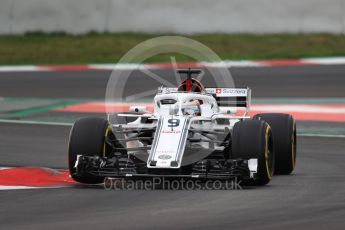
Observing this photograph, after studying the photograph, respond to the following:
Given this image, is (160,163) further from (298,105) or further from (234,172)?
(298,105)

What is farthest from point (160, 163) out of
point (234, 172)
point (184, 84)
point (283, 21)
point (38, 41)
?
point (38, 41)

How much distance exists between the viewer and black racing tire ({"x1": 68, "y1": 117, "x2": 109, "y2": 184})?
11781 mm

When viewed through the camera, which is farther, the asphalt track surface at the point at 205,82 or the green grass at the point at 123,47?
the green grass at the point at 123,47

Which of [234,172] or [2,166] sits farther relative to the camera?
[2,166]

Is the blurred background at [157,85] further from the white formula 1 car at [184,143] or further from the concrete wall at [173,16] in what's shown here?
the white formula 1 car at [184,143]

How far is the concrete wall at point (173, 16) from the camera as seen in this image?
26.5m

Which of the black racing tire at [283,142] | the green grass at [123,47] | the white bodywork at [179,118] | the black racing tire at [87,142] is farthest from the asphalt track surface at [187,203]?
→ the green grass at [123,47]

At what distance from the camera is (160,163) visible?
1117cm

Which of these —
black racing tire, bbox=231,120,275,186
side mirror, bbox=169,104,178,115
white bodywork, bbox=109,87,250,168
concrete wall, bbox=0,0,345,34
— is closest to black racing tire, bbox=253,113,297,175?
white bodywork, bbox=109,87,250,168

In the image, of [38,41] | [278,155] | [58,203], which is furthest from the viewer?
[38,41]

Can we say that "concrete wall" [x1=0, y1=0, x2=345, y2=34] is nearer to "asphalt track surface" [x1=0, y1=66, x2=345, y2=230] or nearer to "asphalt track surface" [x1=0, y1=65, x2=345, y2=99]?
"asphalt track surface" [x1=0, y1=65, x2=345, y2=99]

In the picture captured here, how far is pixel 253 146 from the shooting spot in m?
11.5

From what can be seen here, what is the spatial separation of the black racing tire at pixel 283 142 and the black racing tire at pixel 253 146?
4.13ft

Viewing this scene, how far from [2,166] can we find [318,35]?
1507 cm
